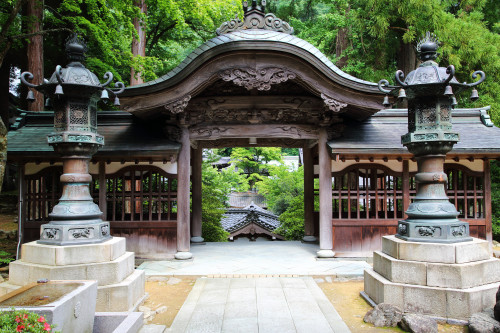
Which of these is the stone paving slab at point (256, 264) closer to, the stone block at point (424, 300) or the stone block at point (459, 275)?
the stone block at point (424, 300)

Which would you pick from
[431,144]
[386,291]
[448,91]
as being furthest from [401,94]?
[386,291]

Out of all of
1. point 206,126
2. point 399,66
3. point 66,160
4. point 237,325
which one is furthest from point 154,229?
point 399,66

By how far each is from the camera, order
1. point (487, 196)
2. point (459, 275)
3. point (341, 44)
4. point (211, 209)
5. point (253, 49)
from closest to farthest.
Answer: point (459, 275)
point (253, 49)
point (487, 196)
point (211, 209)
point (341, 44)

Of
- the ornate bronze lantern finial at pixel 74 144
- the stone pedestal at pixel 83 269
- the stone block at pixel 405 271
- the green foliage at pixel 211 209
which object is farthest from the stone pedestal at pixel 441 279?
the green foliage at pixel 211 209

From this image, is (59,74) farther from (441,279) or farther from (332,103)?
(441,279)

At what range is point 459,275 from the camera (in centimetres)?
460

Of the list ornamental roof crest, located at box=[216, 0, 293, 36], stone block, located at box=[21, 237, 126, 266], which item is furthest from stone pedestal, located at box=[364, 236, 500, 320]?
ornamental roof crest, located at box=[216, 0, 293, 36]

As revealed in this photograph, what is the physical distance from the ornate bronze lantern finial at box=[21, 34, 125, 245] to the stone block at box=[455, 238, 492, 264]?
5.07 meters

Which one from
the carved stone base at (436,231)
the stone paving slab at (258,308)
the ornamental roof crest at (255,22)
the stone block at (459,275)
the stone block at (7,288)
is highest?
the ornamental roof crest at (255,22)

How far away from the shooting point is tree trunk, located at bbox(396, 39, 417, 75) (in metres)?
14.0

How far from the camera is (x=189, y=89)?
24.0 feet

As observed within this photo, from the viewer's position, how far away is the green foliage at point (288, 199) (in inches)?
499

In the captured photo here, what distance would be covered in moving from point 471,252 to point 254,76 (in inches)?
190

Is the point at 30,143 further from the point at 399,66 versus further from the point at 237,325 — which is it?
the point at 399,66
